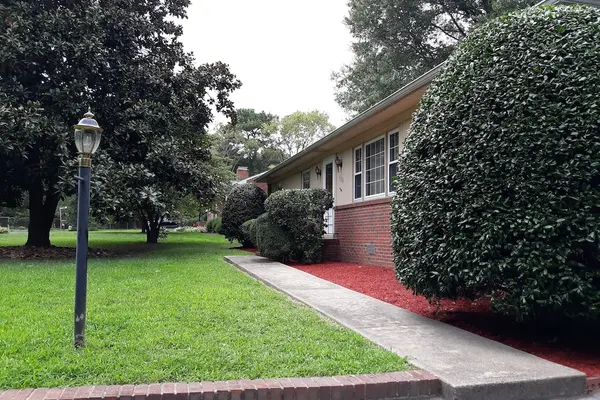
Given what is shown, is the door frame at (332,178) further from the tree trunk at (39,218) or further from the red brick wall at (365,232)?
the tree trunk at (39,218)

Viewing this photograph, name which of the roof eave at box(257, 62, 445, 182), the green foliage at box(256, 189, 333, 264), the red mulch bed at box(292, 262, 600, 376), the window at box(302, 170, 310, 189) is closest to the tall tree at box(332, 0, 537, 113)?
the window at box(302, 170, 310, 189)

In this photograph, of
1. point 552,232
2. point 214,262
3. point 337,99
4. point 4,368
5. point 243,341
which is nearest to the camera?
point 4,368

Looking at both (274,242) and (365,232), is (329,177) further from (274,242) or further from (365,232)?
(365,232)

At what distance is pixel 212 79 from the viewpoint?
1495 cm

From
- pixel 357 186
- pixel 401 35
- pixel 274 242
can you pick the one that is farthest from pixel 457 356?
pixel 401 35

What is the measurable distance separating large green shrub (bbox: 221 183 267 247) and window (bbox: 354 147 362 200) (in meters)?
5.76

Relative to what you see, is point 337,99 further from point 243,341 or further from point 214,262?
point 243,341

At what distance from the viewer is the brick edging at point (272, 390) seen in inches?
120

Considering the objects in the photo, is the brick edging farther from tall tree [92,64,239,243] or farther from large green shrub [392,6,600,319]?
tall tree [92,64,239,243]

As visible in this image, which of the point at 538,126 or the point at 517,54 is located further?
the point at 517,54

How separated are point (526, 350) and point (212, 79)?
42.0ft

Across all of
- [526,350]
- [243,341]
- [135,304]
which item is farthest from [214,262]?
[526,350]

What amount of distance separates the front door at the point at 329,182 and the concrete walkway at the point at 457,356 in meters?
7.05

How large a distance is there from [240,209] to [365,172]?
6.95 meters
